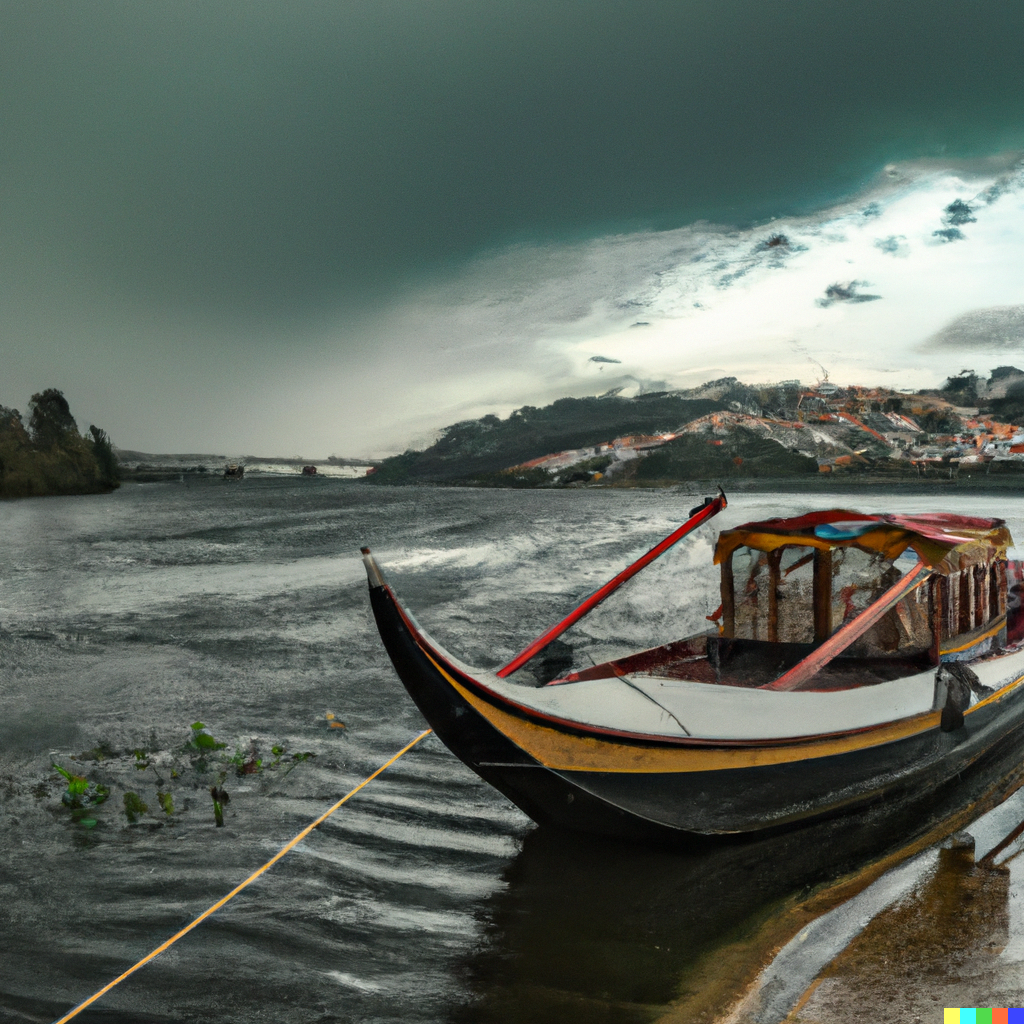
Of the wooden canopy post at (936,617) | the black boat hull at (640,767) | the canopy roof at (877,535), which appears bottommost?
the black boat hull at (640,767)

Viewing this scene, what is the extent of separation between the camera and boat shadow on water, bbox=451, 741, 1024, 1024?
4.59 meters

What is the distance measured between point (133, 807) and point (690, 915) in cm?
486

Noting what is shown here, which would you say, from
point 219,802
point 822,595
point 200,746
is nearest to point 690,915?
point 822,595

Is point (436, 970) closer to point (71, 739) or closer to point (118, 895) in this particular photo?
point (118, 895)

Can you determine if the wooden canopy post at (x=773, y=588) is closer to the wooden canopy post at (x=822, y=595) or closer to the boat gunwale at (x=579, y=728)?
the wooden canopy post at (x=822, y=595)

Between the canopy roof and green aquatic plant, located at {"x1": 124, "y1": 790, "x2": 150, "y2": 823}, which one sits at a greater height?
the canopy roof

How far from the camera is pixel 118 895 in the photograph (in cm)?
579

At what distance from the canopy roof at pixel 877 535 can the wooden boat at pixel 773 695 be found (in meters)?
0.02

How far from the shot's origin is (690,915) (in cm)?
543

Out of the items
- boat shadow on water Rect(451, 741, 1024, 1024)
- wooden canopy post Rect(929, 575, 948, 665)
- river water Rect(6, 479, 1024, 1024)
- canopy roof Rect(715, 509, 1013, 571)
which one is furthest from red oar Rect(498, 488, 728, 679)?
wooden canopy post Rect(929, 575, 948, 665)

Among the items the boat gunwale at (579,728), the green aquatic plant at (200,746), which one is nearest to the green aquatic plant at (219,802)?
the green aquatic plant at (200,746)

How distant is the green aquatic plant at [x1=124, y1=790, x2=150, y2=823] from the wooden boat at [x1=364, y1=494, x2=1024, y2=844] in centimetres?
349

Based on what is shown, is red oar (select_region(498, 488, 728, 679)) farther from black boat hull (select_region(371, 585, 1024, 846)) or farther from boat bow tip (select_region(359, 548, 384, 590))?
boat bow tip (select_region(359, 548, 384, 590))

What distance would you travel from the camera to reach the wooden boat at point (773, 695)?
515cm
